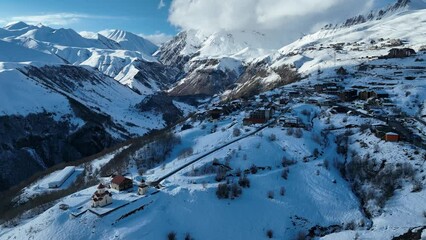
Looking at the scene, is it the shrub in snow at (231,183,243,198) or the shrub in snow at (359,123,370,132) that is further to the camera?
the shrub in snow at (359,123,370,132)

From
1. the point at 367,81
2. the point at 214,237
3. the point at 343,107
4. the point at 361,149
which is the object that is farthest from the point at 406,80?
the point at 214,237

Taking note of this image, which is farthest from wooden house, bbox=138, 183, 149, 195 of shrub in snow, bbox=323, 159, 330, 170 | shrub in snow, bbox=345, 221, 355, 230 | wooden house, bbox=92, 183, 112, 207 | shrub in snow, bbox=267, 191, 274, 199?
shrub in snow, bbox=323, 159, 330, 170

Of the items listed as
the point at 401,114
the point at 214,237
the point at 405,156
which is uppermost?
the point at 401,114

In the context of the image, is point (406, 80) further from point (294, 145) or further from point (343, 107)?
point (294, 145)

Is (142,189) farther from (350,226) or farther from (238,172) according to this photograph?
(350,226)

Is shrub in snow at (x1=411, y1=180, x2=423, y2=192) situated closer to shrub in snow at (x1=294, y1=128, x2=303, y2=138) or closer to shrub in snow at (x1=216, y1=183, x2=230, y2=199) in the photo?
shrub in snow at (x1=294, y1=128, x2=303, y2=138)

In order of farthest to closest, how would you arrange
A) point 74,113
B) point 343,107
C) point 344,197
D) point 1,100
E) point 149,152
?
1. point 74,113
2. point 1,100
3. point 343,107
4. point 149,152
5. point 344,197

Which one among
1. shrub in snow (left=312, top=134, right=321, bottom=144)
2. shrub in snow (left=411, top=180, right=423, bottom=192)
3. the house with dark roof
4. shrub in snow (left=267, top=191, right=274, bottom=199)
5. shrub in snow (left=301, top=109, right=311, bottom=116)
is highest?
shrub in snow (left=301, top=109, right=311, bottom=116)

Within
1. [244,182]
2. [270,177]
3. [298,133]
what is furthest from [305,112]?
[244,182]

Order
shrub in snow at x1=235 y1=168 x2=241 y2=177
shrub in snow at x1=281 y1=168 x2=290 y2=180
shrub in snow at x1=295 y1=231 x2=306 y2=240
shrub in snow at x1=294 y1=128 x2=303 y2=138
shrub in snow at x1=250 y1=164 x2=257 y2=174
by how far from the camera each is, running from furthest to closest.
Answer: shrub in snow at x1=294 y1=128 x2=303 y2=138 → shrub in snow at x1=250 y1=164 x2=257 y2=174 → shrub in snow at x1=235 y1=168 x2=241 y2=177 → shrub in snow at x1=281 y1=168 x2=290 y2=180 → shrub in snow at x1=295 y1=231 x2=306 y2=240
